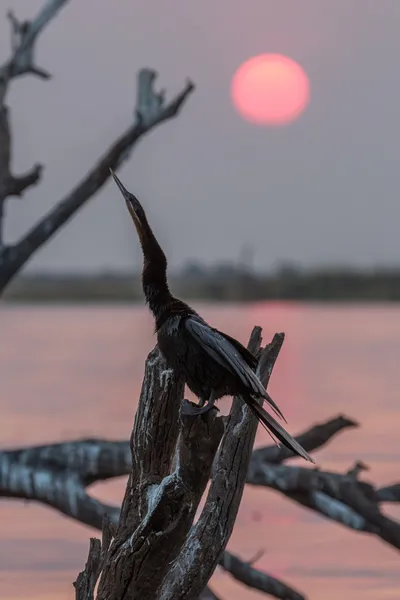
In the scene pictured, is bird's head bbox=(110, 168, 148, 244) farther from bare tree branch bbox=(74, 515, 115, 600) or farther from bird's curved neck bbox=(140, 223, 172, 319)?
bare tree branch bbox=(74, 515, 115, 600)

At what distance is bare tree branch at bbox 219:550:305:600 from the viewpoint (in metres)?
11.7

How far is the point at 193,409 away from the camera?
6762mm

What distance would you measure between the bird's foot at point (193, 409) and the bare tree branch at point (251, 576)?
5092 mm

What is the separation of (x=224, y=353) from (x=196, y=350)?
22cm

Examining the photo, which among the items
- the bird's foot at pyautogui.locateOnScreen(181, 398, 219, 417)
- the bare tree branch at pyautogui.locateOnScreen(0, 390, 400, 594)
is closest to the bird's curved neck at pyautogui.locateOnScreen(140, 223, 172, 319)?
the bird's foot at pyautogui.locateOnScreen(181, 398, 219, 417)

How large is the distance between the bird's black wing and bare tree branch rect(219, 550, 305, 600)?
16.4 ft

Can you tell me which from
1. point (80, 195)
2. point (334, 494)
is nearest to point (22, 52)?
point (80, 195)

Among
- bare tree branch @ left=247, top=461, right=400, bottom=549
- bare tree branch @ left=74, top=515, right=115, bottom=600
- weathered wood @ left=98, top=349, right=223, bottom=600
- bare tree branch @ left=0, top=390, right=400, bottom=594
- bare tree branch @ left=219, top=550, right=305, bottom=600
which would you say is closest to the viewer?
weathered wood @ left=98, top=349, right=223, bottom=600

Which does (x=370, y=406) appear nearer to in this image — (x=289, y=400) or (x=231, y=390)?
(x=289, y=400)

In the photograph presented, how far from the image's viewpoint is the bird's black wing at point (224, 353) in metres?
6.80

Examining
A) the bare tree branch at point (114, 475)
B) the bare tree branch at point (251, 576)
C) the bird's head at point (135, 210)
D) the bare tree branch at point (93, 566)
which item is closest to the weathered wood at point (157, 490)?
the bare tree branch at point (93, 566)

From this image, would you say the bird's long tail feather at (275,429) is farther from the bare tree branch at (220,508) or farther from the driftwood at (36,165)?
the driftwood at (36,165)

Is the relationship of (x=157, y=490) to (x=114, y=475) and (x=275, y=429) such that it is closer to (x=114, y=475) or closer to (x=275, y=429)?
(x=275, y=429)

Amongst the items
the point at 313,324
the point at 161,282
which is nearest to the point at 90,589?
the point at 161,282
